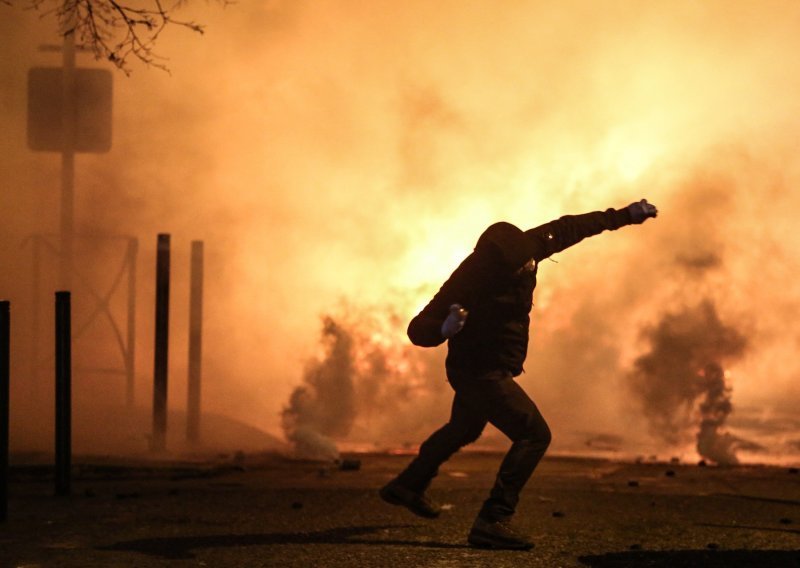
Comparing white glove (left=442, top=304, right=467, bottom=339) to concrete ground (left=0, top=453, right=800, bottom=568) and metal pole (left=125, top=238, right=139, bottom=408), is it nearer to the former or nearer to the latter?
concrete ground (left=0, top=453, right=800, bottom=568)

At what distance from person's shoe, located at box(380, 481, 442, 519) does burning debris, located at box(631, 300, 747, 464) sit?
804 centimetres

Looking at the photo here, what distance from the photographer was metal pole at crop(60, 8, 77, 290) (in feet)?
51.9

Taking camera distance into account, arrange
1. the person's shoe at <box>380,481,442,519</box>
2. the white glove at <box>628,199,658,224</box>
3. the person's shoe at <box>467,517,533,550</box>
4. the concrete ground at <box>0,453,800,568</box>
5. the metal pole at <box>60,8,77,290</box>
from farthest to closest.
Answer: the metal pole at <box>60,8,77,290</box> < the person's shoe at <box>380,481,442,519</box> < the white glove at <box>628,199,658,224</box> < the person's shoe at <box>467,517,533,550</box> < the concrete ground at <box>0,453,800,568</box>

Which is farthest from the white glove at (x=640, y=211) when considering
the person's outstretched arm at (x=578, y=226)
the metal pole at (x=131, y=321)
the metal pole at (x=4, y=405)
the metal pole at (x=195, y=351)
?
the metal pole at (x=131, y=321)

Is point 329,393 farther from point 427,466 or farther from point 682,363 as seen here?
point 427,466

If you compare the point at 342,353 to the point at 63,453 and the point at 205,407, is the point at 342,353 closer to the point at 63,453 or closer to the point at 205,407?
the point at 205,407

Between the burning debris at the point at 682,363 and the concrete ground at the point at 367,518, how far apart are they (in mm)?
4418

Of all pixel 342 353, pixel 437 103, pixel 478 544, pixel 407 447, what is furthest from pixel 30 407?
pixel 478 544

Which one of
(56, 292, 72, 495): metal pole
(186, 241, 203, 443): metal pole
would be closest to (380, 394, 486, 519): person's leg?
(56, 292, 72, 495): metal pole

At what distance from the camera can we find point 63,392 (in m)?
8.30

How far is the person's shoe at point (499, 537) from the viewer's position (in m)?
6.45

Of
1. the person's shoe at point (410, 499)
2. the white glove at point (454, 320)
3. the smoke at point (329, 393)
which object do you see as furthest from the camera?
the smoke at point (329, 393)

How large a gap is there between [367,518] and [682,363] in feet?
27.6

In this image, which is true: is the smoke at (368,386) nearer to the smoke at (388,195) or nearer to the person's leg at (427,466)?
the smoke at (388,195)
